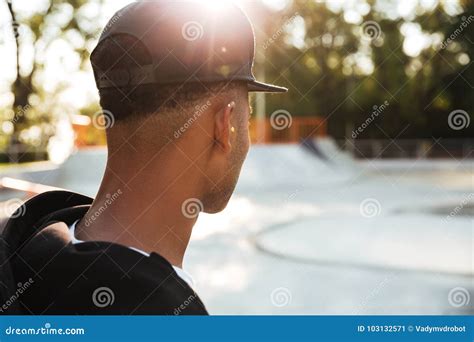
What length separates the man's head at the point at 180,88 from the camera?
41.0 inches

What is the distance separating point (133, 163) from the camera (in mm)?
1150

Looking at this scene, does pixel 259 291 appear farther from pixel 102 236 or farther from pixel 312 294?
pixel 102 236

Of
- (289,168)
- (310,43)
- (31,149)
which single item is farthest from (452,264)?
(310,43)

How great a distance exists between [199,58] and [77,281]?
445mm
